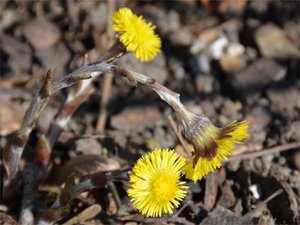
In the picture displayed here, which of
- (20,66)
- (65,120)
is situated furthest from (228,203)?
(20,66)

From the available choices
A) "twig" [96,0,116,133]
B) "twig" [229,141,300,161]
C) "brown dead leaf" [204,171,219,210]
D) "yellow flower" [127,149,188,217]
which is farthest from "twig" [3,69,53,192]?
"twig" [229,141,300,161]

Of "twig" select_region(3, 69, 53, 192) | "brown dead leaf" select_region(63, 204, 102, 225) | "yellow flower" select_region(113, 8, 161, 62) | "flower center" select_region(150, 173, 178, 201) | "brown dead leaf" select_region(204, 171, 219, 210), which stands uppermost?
"yellow flower" select_region(113, 8, 161, 62)

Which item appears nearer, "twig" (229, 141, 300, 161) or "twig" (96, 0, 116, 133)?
"twig" (229, 141, 300, 161)

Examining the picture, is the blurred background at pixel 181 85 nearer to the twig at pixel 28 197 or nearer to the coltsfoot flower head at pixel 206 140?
the twig at pixel 28 197

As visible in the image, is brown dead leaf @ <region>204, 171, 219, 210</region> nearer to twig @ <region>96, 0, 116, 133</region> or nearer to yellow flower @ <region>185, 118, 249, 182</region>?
yellow flower @ <region>185, 118, 249, 182</region>

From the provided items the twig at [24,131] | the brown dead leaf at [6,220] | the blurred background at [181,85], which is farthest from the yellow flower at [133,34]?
the brown dead leaf at [6,220]

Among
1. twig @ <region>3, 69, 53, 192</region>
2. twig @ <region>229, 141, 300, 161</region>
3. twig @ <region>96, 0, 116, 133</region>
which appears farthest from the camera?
twig @ <region>96, 0, 116, 133</region>

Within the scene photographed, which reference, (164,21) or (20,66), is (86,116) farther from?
(164,21)
